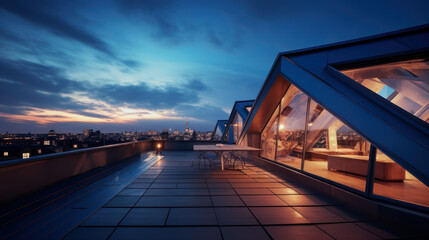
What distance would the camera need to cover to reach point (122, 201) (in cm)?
336

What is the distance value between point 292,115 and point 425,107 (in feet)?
11.7

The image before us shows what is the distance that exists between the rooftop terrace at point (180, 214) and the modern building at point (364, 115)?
922mm

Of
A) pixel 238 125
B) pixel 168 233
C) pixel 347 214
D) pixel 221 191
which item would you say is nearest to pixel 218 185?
pixel 221 191

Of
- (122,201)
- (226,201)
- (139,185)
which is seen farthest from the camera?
(139,185)

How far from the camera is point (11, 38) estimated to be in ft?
28.9

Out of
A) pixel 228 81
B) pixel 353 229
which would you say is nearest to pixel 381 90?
pixel 353 229

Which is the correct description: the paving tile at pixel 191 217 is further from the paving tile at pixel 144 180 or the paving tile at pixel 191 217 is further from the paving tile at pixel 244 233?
the paving tile at pixel 144 180

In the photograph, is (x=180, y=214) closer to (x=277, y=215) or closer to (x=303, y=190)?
(x=277, y=215)

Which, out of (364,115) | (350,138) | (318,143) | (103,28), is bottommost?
(318,143)

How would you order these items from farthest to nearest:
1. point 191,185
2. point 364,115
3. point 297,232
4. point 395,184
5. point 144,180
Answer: point 144,180 → point 191,185 → point 395,184 → point 364,115 → point 297,232

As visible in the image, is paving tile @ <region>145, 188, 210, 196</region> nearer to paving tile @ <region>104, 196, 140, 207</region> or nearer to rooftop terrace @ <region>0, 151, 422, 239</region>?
rooftop terrace @ <region>0, 151, 422, 239</region>

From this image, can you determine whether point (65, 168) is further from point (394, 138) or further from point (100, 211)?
point (394, 138)

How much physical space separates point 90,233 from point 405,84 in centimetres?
590

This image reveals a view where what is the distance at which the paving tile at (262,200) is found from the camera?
3346 millimetres
